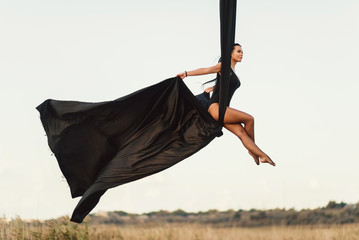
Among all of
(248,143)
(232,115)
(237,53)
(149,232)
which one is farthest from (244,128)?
(149,232)

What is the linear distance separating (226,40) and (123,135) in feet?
7.44

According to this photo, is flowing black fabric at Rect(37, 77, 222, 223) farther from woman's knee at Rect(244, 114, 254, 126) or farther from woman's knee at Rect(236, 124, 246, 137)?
woman's knee at Rect(244, 114, 254, 126)

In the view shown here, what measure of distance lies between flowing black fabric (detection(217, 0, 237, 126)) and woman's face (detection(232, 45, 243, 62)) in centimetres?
67

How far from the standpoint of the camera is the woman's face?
7949 millimetres

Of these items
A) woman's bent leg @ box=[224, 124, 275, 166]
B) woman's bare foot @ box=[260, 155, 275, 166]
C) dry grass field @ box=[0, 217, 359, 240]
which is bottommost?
dry grass field @ box=[0, 217, 359, 240]

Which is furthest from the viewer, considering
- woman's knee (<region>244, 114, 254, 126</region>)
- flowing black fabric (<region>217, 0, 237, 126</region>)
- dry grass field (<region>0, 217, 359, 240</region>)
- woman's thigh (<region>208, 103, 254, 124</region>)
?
dry grass field (<region>0, 217, 359, 240</region>)

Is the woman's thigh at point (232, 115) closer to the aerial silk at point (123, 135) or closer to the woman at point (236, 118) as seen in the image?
the woman at point (236, 118)

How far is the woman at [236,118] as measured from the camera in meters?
7.63

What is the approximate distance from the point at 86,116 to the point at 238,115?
7.76 ft

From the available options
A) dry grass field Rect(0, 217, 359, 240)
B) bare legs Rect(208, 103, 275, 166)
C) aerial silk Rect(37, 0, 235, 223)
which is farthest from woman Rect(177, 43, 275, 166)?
dry grass field Rect(0, 217, 359, 240)

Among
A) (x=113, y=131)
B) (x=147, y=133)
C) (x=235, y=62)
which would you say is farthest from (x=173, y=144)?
Answer: (x=235, y=62)

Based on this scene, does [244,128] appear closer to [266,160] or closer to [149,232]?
[266,160]

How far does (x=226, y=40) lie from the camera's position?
7121 millimetres

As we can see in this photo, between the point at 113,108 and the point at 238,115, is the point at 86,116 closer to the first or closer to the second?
the point at 113,108
